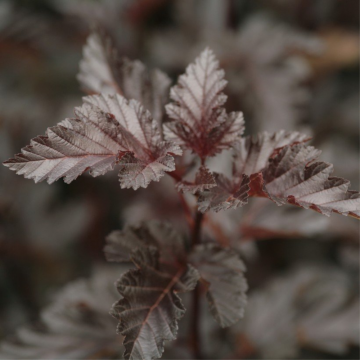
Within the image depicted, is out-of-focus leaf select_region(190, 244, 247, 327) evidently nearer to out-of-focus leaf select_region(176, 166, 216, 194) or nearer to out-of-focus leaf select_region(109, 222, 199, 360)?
out-of-focus leaf select_region(109, 222, 199, 360)

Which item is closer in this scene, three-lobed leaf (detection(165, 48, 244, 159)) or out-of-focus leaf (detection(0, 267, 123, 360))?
three-lobed leaf (detection(165, 48, 244, 159))

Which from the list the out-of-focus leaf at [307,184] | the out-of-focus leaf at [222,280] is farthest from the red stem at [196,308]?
the out-of-focus leaf at [307,184]

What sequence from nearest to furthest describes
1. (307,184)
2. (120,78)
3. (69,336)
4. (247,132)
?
(307,184)
(120,78)
(69,336)
(247,132)

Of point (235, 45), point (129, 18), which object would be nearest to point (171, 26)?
point (129, 18)

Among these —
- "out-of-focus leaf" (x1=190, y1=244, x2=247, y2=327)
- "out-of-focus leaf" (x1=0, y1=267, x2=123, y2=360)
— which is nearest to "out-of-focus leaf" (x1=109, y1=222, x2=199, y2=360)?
"out-of-focus leaf" (x1=190, y1=244, x2=247, y2=327)

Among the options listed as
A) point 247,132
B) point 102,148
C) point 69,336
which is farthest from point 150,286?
point 247,132

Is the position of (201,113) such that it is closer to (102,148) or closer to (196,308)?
(102,148)

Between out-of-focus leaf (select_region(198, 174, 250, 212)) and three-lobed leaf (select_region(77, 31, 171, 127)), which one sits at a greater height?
three-lobed leaf (select_region(77, 31, 171, 127))

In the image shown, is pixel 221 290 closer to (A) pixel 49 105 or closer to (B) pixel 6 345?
(B) pixel 6 345
